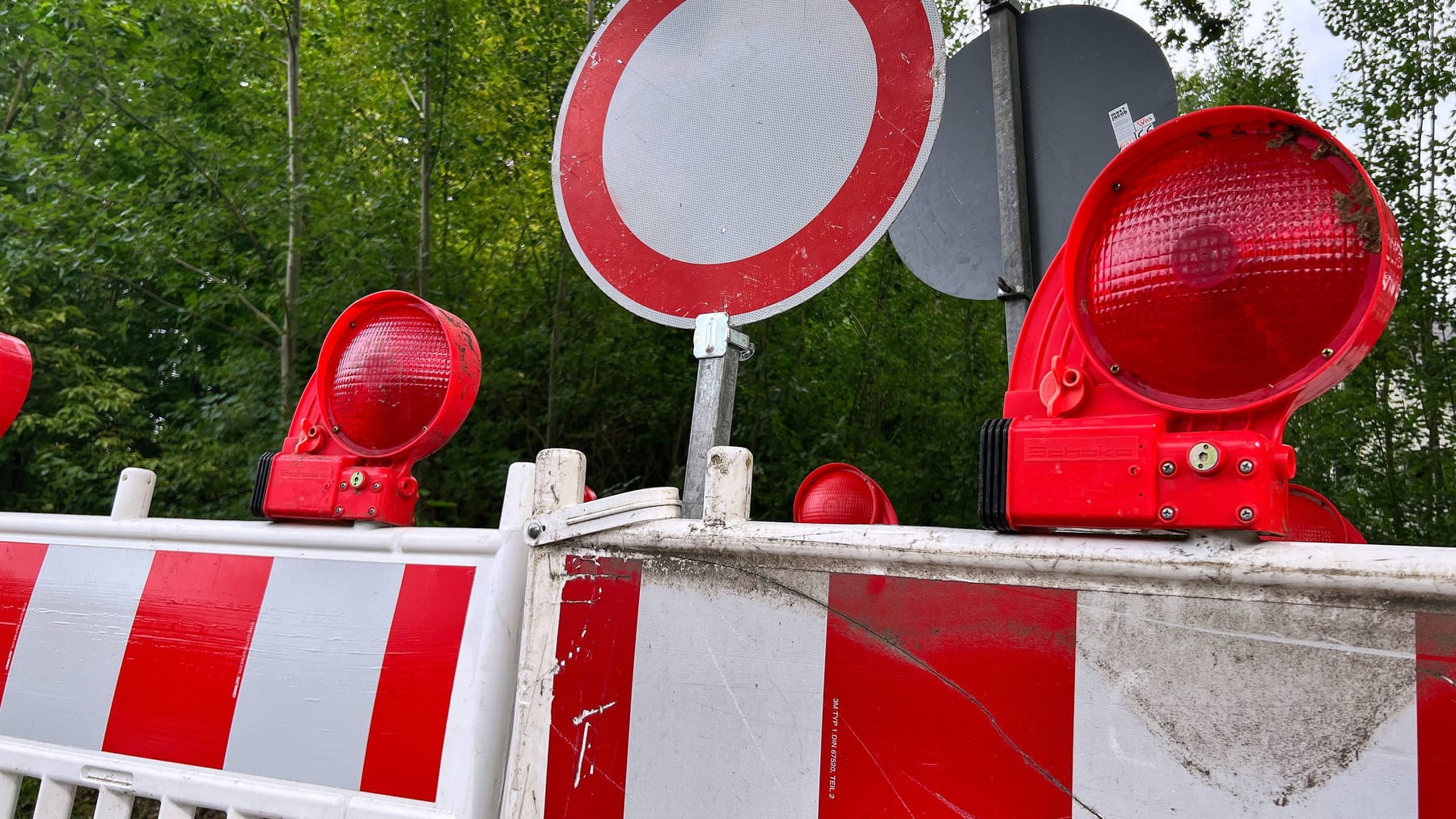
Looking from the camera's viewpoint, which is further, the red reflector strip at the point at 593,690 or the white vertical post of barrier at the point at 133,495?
the white vertical post of barrier at the point at 133,495

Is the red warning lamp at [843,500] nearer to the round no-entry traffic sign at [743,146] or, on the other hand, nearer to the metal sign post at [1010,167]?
the metal sign post at [1010,167]

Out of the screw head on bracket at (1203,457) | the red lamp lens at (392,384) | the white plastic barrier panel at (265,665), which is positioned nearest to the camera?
the screw head on bracket at (1203,457)

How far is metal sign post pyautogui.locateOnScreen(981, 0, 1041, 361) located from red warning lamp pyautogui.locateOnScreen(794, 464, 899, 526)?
565 mm

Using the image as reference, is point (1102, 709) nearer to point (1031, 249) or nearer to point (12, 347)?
point (1031, 249)

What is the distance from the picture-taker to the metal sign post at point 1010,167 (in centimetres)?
238

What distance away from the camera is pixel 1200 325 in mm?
886

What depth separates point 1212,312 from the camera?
88 centimetres

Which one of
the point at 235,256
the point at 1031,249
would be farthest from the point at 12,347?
the point at 235,256

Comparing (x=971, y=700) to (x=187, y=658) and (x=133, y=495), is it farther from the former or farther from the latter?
(x=133, y=495)

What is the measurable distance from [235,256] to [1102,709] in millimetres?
5750

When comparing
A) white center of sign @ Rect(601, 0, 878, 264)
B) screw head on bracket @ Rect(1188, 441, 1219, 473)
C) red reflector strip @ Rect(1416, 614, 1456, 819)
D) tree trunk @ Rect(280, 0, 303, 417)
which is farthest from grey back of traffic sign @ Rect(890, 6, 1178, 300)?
tree trunk @ Rect(280, 0, 303, 417)

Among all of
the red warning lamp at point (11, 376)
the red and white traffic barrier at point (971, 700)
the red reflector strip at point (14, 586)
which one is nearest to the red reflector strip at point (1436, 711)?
the red and white traffic barrier at point (971, 700)

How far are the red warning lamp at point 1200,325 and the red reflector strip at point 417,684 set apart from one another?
0.75m

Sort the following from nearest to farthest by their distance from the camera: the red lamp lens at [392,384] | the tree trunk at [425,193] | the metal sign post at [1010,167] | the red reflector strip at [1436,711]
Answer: the red reflector strip at [1436,711] → the red lamp lens at [392,384] → the metal sign post at [1010,167] → the tree trunk at [425,193]
